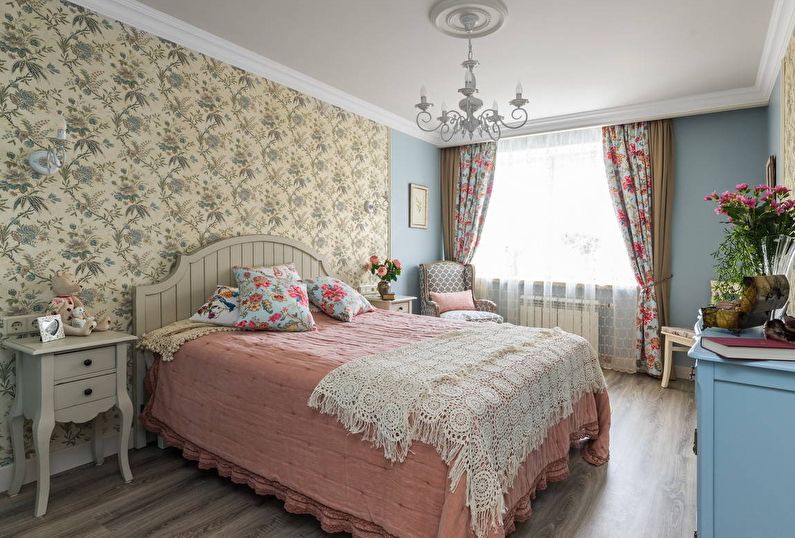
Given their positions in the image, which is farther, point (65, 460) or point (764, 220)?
point (65, 460)

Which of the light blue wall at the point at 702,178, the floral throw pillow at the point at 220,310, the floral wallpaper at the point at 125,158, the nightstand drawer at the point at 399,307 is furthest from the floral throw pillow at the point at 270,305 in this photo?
the light blue wall at the point at 702,178

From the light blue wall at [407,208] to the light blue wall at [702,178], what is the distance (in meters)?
2.66

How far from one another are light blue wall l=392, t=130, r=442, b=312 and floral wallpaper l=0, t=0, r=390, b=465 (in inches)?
50.7

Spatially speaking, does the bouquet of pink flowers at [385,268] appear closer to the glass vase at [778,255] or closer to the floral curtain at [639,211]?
the floral curtain at [639,211]

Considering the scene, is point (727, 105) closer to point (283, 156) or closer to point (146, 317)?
point (283, 156)

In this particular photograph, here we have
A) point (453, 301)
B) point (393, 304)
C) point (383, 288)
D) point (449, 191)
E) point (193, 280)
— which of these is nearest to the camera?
point (193, 280)

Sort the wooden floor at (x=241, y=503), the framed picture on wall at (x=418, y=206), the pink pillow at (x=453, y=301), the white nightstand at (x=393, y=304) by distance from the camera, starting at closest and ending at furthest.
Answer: the wooden floor at (x=241, y=503), the white nightstand at (x=393, y=304), the pink pillow at (x=453, y=301), the framed picture on wall at (x=418, y=206)

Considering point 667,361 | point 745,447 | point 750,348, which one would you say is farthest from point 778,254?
point 667,361

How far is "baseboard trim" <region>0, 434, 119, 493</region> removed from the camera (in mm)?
2371

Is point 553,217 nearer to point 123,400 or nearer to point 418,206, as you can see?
point 418,206

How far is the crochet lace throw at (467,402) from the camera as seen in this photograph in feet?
5.16

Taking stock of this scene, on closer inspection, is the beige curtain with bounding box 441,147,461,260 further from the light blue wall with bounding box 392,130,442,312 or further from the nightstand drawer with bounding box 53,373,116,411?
the nightstand drawer with bounding box 53,373,116,411

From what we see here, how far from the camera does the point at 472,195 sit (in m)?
5.71

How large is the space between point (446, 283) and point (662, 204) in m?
2.41
